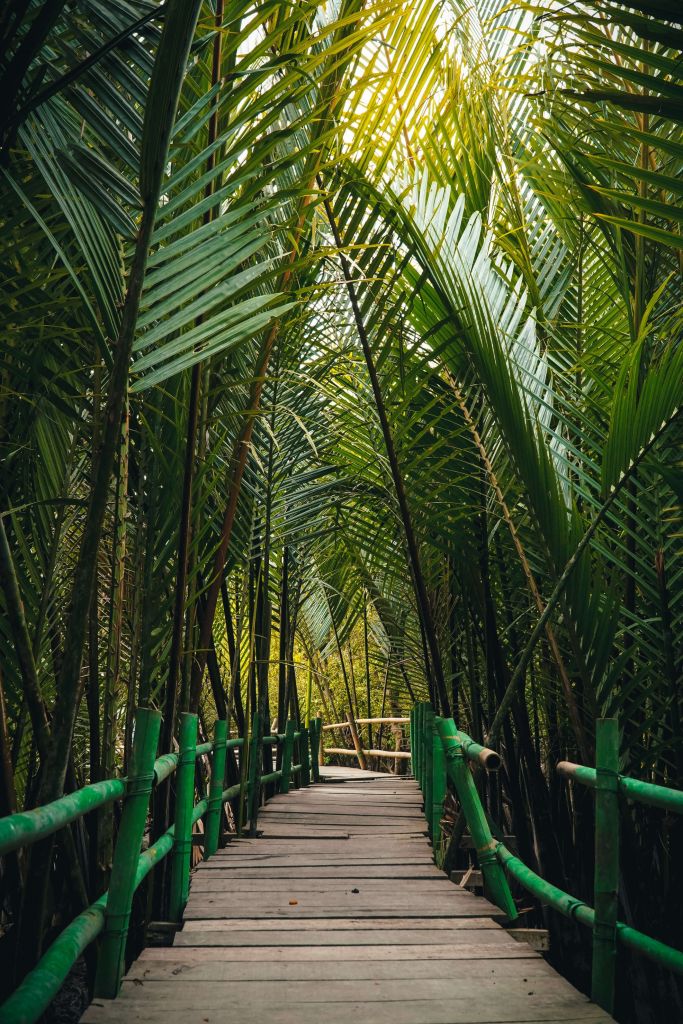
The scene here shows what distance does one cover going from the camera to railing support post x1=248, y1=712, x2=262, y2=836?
3.31m

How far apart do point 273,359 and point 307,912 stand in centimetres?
201

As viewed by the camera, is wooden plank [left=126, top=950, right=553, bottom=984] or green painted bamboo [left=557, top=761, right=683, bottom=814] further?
wooden plank [left=126, top=950, right=553, bottom=984]

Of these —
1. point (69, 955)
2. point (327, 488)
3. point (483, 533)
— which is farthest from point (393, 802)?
point (69, 955)

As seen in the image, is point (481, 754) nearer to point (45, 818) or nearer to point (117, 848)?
point (117, 848)

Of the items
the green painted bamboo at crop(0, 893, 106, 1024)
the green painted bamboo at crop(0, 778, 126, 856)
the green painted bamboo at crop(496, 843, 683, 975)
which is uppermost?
the green painted bamboo at crop(0, 778, 126, 856)

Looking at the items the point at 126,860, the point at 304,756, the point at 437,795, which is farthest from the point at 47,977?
the point at 304,756

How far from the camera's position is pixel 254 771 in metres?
3.35

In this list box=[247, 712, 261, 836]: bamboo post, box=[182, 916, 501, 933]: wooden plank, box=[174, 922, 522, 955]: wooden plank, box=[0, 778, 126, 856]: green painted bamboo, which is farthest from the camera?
box=[247, 712, 261, 836]: bamboo post

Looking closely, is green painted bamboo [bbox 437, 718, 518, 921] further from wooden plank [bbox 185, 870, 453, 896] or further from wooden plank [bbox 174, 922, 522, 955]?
wooden plank [bbox 185, 870, 453, 896]

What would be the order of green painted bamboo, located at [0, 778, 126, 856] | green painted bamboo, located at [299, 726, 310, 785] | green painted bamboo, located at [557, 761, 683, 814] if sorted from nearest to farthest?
green painted bamboo, located at [0, 778, 126, 856], green painted bamboo, located at [557, 761, 683, 814], green painted bamboo, located at [299, 726, 310, 785]

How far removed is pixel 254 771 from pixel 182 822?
55.8 inches

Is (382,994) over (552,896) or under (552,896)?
under

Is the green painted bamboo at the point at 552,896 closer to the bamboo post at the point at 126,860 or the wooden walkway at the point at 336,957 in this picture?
the wooden walkway at the point at 336,957

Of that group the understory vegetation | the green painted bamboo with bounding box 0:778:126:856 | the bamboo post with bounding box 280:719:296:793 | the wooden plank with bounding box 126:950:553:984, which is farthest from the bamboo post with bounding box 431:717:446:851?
the green painted bamboo with bounding box 0:778:126:856
